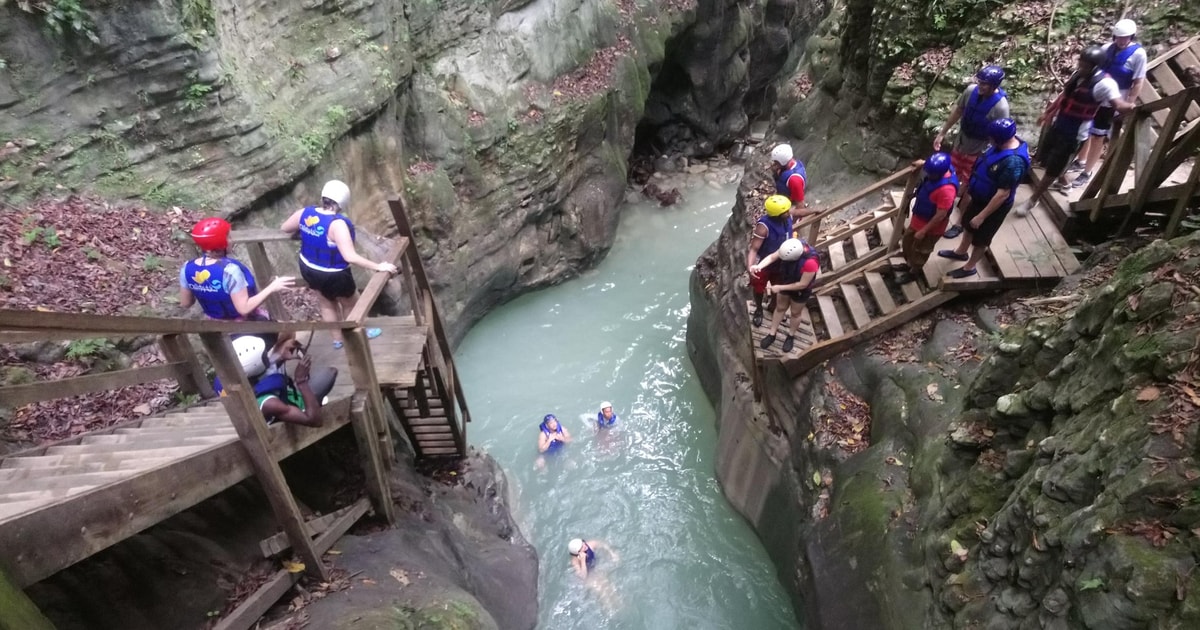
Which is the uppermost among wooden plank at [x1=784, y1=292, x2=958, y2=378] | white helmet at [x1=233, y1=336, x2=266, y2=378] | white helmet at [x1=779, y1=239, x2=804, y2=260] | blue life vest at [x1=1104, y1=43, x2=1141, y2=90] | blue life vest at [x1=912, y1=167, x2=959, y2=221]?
blue life vest at [x1=1104, y1=43, x2=1141, y2=90]

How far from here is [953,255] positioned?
24.2 feet

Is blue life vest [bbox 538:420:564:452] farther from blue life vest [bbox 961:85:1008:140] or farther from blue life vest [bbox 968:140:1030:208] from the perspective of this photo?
blue life vest [bbox 961:85:1008:140]

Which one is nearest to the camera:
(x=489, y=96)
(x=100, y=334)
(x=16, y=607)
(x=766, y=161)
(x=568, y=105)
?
(x=16, y=607)

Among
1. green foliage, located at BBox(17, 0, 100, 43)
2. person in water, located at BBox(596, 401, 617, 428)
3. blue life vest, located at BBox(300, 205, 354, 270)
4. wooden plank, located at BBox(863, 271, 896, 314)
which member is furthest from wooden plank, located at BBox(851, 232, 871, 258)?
green foliage, located at BBox(17, 0, 100, 43)

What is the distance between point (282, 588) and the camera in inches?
191

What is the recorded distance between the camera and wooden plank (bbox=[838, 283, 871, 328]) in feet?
25.2

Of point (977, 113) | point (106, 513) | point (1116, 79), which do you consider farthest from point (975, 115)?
point (106, 513)

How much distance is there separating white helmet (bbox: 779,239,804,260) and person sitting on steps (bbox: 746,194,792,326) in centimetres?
37

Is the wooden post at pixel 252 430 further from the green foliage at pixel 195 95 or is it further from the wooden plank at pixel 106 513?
the green foliage at pixel 195 95

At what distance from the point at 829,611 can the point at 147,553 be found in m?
5.99

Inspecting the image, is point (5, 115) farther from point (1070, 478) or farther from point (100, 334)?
point (1070, 478)

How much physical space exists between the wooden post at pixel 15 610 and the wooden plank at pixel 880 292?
7713 millimetres

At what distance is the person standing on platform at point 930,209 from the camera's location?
6738 millimetres

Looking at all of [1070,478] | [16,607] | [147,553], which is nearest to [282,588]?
[147,553]
